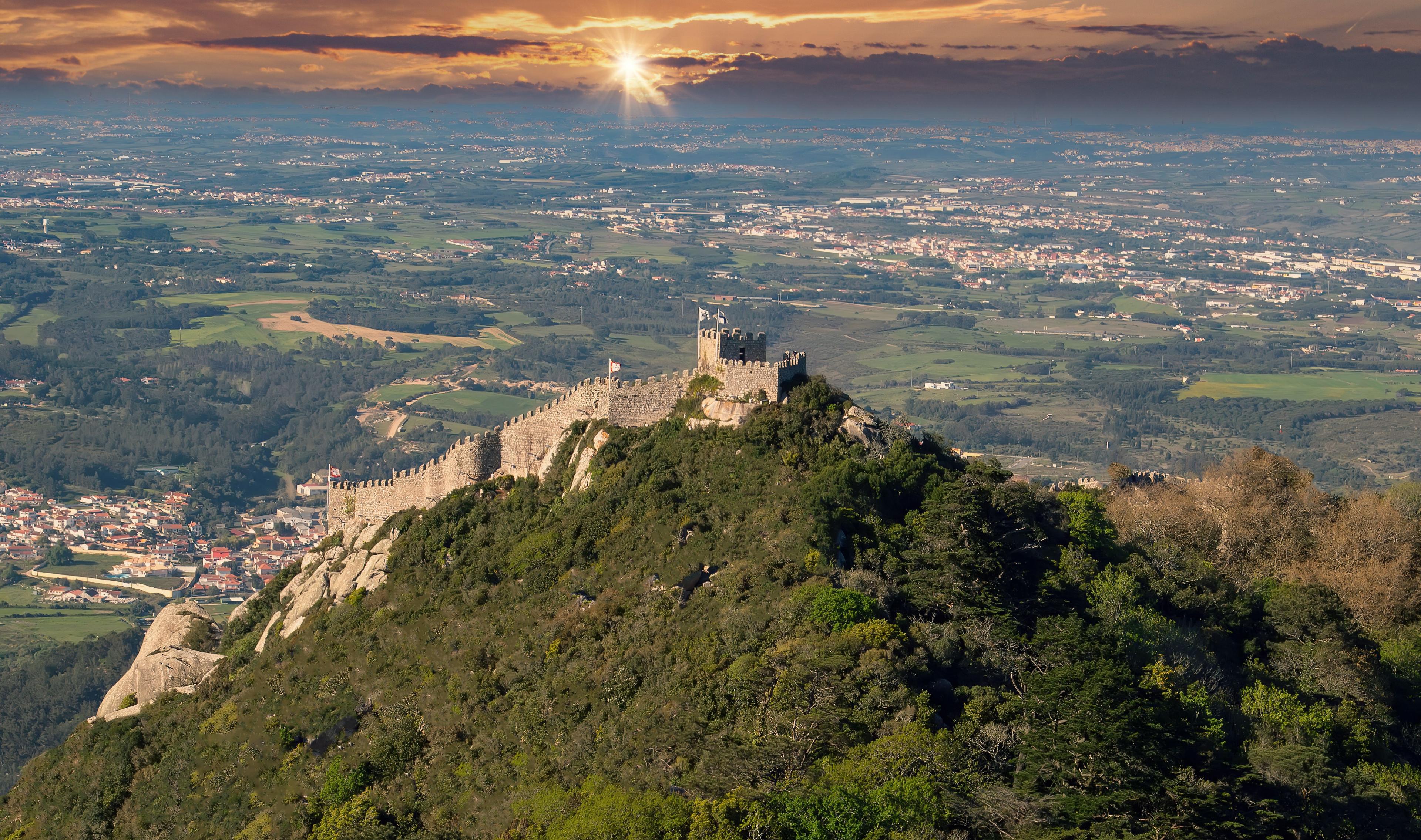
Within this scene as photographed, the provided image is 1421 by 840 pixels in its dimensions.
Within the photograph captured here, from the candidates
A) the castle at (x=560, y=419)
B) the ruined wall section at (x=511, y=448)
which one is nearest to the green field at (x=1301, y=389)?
the ruined wall section at (x=511, y=448)

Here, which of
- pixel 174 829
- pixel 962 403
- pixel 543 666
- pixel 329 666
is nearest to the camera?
pixel 543 666

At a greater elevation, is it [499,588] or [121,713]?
[499,588]

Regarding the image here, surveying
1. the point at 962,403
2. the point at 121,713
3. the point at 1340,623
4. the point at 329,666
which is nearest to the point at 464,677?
the point at 329,666

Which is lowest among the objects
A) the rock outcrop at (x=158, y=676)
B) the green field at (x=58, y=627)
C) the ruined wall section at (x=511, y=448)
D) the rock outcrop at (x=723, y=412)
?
the green field at (x=58, y=627)

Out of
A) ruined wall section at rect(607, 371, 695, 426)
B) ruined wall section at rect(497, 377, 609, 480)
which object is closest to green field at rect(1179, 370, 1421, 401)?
ruined wall section at rect(497, 377, 609, 480)

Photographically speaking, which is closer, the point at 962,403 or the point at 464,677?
the point at 464,677

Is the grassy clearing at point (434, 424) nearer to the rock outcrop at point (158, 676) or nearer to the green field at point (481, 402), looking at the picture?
the green field at point (481, 402)

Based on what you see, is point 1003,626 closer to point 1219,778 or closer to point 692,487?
point 1219,778

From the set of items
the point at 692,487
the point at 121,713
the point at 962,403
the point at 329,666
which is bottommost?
the point at 962,403
